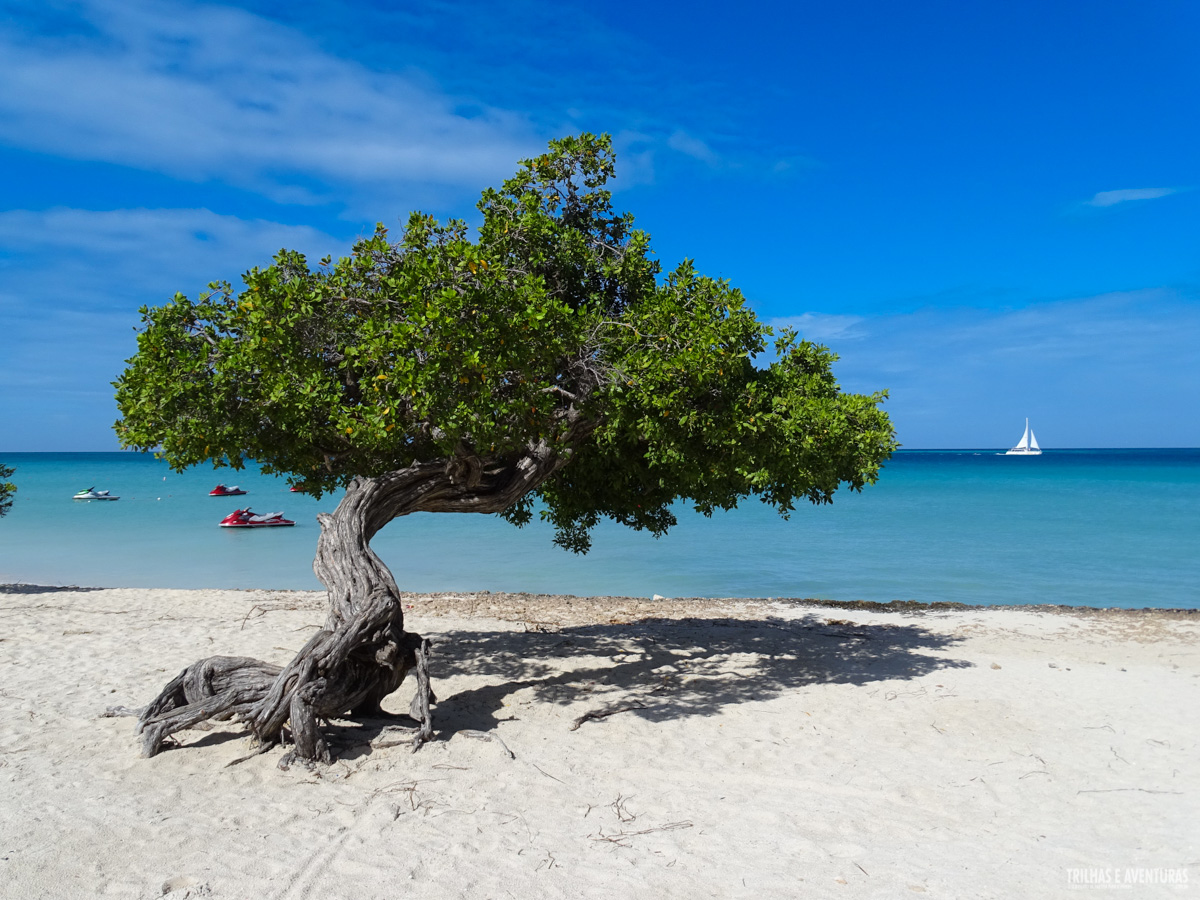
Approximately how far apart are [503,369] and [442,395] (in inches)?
23.7

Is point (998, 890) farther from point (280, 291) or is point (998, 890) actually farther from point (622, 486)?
point (280, 291)

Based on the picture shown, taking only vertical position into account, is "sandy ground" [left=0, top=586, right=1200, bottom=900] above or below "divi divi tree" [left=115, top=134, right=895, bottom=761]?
below

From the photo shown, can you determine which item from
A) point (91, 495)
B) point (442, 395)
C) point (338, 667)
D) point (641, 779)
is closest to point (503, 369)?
point (442, 395)

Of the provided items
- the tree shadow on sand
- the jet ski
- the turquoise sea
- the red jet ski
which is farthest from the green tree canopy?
the jet ski

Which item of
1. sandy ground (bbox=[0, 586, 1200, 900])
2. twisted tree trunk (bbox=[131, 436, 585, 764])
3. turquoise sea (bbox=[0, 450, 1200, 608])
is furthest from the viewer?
turquoise sea (bbox=[0, 450, 1200, 608])

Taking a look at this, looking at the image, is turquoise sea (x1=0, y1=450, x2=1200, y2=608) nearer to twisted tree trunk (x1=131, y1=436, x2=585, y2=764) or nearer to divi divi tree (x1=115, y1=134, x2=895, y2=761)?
divi divi tree (x1=115, y1=134, x2=895, y2=761)

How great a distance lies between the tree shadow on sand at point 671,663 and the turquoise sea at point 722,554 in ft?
25.6

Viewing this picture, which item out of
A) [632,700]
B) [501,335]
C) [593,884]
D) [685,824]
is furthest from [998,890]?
[501,335]

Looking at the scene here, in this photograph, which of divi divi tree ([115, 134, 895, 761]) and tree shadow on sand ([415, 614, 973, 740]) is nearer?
divi divi tree ([115, 134, 895, 761])

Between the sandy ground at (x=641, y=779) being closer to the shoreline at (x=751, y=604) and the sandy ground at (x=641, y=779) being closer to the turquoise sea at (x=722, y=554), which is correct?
the shoreline at (x=751, y=604)

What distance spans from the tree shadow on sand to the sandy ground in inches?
2.5

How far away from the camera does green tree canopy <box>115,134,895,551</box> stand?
6629 millimetres

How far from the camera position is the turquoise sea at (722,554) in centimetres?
2144

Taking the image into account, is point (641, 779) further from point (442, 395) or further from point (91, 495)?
point (91, 495)
